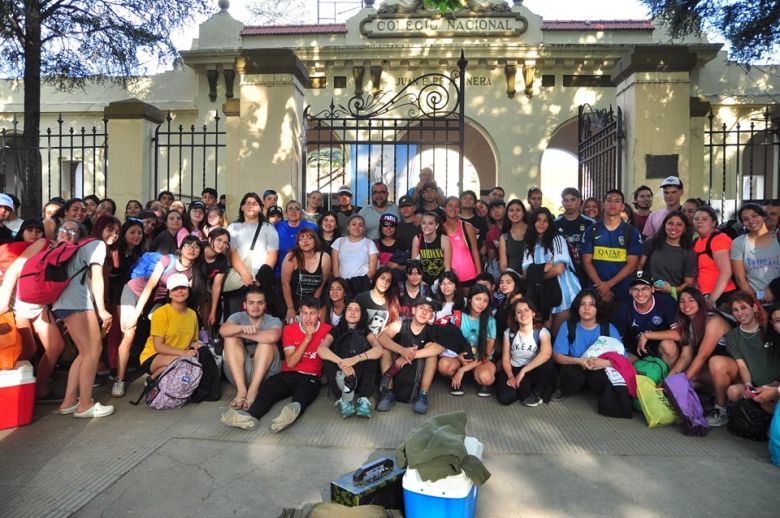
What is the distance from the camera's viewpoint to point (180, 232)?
677 cm

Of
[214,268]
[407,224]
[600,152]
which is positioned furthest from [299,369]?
[600,152]

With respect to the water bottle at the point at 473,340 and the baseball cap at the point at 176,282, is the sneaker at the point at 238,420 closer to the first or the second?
the baseball cap at the point at 176,282

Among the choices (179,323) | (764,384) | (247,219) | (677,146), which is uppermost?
(677,146)

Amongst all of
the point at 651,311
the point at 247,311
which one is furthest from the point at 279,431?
the point at 651,311

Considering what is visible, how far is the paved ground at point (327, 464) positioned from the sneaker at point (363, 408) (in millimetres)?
Answer: 79

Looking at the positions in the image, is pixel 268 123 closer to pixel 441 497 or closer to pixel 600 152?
pixel 600 152

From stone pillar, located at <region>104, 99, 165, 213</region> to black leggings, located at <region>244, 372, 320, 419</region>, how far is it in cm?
554

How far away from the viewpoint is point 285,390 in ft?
17.6

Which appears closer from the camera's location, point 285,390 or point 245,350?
point 285,390

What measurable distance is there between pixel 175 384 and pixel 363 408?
1656 millimetres

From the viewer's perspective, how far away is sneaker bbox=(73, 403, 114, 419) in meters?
5.09

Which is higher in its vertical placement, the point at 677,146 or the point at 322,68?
the point at 322,68

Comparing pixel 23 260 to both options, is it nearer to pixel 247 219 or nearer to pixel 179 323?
pixel 179 323

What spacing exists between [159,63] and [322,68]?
4.84 m
